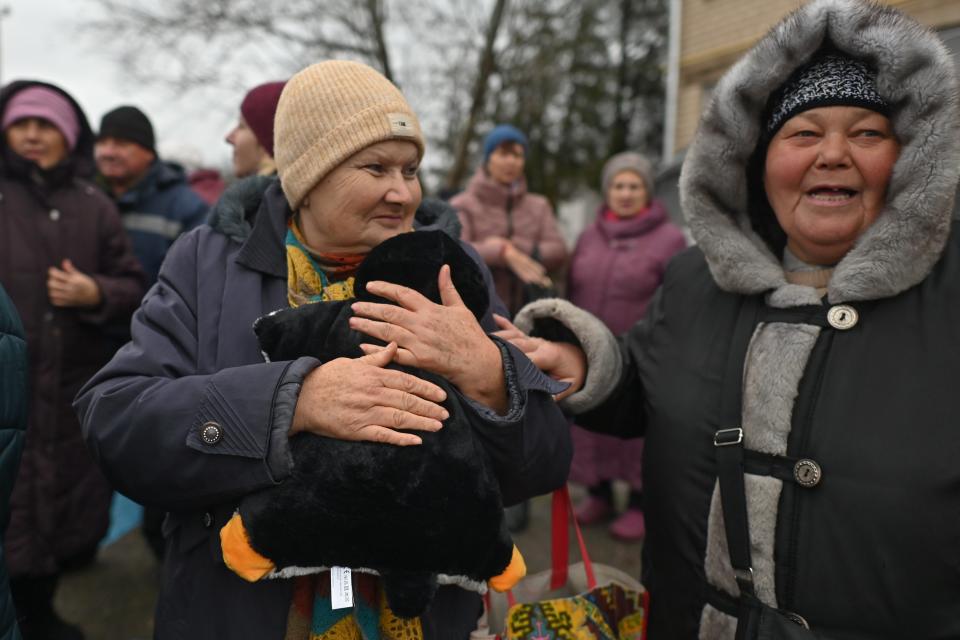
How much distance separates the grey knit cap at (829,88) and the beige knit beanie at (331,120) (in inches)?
34.9

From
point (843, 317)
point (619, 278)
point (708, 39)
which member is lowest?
point (843, 317)

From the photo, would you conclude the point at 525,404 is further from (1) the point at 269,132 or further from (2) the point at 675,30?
(2) the point at 675,30

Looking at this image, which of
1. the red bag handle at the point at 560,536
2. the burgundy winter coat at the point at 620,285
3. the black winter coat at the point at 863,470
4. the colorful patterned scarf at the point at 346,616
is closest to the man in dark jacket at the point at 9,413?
the colorful patterned scarf at the point at 346,616

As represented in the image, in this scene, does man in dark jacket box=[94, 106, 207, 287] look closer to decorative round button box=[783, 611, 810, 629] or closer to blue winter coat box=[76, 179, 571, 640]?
blue winter coat box=[76, 179, 571, 640]

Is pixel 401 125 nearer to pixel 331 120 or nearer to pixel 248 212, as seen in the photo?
pixel 331 120

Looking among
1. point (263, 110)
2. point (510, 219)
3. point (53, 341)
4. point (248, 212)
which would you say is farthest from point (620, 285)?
point (53, 341)

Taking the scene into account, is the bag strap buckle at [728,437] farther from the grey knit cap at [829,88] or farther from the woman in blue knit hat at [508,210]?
the woman in blue knit hat at [508,210]

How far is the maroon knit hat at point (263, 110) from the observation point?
2584mm

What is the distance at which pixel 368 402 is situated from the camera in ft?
3.90

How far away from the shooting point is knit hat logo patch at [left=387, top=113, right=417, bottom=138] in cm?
145

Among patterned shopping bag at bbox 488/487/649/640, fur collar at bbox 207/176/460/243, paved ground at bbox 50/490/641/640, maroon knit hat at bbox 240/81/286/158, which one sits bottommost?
paved ground at bbox 50/490/641/640

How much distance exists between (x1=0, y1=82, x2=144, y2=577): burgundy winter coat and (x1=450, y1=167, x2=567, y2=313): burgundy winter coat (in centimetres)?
194

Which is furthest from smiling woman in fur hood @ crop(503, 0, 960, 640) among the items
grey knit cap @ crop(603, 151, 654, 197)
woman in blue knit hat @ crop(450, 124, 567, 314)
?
grey knit cap @ crop(603, 151, 654, 197)

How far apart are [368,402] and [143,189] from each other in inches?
121
